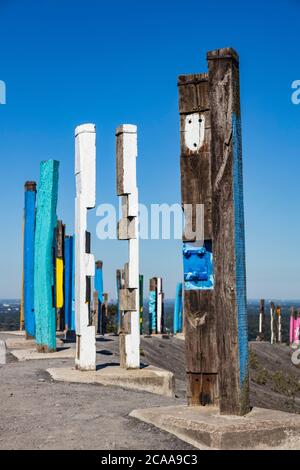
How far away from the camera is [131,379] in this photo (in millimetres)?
9148

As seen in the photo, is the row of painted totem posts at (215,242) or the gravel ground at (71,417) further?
the row of painted totem posts at (215,242)

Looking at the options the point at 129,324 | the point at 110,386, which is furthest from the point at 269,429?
the point at 129,324

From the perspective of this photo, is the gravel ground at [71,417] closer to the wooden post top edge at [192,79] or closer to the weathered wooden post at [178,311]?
the wooden post top edge at [192,79]

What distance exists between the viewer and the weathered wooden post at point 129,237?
32.7 feet

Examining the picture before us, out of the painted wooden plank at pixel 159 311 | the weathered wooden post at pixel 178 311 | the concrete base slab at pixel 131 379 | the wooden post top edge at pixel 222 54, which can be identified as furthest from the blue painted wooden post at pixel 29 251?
the weathered wooden post at pixel 178 311

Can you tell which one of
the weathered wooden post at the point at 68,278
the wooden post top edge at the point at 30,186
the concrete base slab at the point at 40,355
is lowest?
the concrete base slab at the point at 40,355

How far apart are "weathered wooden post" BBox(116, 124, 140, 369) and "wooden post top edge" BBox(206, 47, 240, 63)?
409 centimetres

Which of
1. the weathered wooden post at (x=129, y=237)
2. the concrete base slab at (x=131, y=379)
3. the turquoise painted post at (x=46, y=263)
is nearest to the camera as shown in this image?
the concrete base slab at (x=131, y=379)

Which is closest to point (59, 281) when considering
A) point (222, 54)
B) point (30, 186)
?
point (30, 186)

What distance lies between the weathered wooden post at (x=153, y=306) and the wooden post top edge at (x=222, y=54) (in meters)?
17.8

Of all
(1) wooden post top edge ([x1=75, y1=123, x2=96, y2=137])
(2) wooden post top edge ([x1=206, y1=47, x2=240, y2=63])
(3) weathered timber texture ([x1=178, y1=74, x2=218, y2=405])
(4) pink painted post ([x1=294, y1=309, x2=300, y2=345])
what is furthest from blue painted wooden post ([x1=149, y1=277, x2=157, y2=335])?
(2) wooden post top edge ([x1=206, y1=47, x2=240, y2=63])

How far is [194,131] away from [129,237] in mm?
3615

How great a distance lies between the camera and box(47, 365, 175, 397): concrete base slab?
9.10 m
